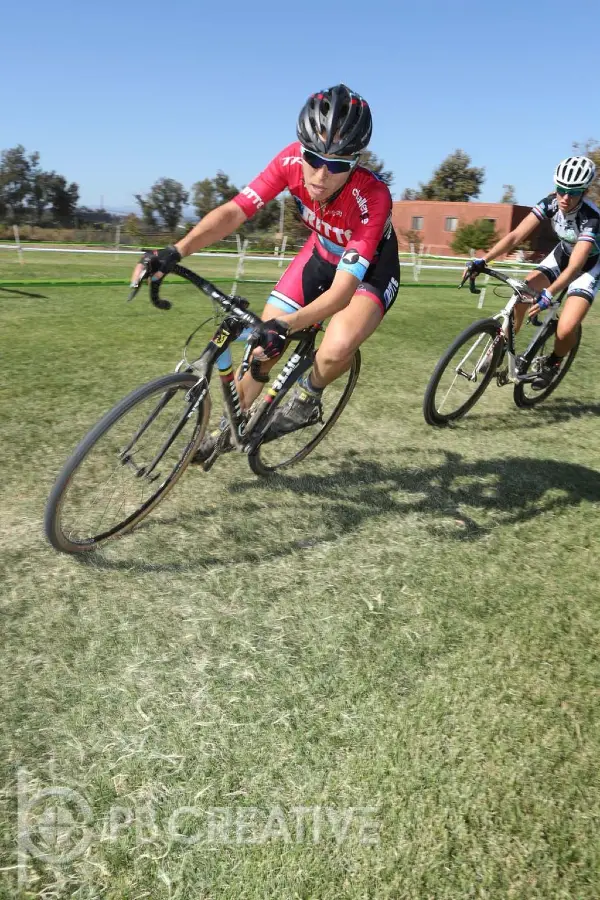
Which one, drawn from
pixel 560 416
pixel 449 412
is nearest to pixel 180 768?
pixel 449 412

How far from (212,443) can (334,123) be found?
1930 millimetres

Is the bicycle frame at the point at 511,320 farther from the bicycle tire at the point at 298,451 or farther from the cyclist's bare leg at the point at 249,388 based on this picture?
the cyclist's bare leg at the point at 249,388

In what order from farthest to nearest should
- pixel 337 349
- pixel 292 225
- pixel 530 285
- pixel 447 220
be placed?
pixel 447 220 → pixel 292 225 → pixel 530 285 → pixel 337 349

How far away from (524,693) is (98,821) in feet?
5.97

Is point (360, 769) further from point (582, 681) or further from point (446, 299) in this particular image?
point (446, 299)

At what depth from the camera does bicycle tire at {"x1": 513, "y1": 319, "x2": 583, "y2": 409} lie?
688 centimetres

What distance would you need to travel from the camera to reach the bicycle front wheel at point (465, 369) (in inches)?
232

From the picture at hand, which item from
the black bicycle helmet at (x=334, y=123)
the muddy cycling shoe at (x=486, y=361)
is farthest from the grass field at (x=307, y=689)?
the black bicycle helmet at (x=334, y=123)

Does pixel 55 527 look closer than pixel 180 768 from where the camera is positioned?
No

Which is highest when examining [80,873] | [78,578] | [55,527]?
[55,527]

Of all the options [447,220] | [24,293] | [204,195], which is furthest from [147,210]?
[24,293]

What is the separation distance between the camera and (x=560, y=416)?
7.06 metres

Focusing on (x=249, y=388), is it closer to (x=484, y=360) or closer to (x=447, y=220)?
(x=484, y=360)

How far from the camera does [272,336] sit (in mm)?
3279
